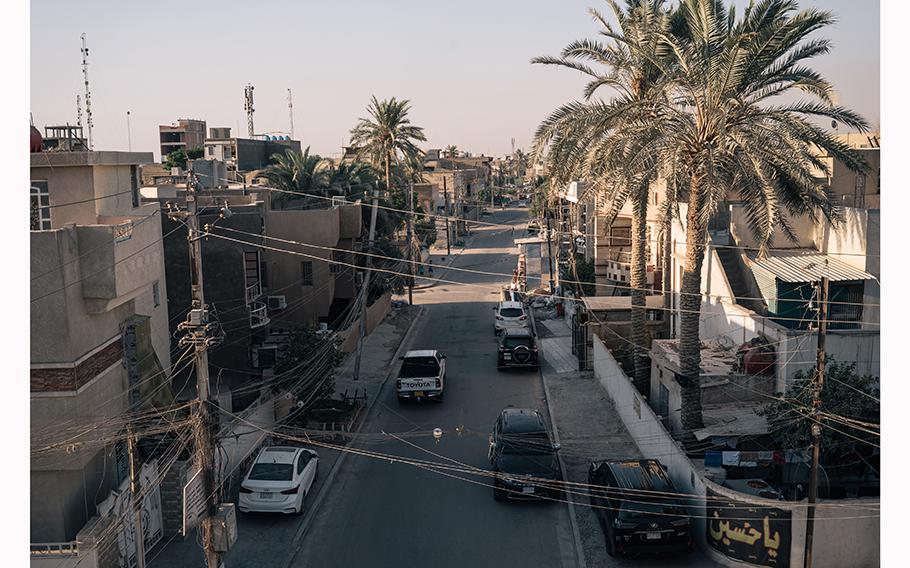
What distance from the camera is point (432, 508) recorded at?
2025 cm

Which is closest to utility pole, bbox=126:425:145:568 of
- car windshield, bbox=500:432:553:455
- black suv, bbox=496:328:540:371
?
car windshield, bbox=500:432:553:455

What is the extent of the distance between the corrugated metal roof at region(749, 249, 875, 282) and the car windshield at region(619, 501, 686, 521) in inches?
319

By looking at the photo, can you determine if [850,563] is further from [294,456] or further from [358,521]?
[294,456]

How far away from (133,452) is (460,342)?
2603 centimetres

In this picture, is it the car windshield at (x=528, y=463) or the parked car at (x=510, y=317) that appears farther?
the parked car at (x=510, y=317)

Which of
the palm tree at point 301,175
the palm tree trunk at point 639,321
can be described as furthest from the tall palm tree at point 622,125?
the palm tree at point 301,175

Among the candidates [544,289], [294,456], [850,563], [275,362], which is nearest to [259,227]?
[275,362]

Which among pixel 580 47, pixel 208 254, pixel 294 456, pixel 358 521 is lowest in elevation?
pixel 358 521

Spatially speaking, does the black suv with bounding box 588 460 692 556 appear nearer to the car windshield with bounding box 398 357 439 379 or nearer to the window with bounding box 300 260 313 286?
the car windshield with bounding box 398 357 439 379

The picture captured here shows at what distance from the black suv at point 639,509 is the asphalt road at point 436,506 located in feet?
3.74

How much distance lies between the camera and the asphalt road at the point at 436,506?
701 inches

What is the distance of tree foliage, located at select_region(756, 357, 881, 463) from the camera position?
1692 cm

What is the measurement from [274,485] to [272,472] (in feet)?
1.68

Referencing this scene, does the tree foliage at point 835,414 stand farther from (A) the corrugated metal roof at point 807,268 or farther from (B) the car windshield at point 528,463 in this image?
(A) the corrugated metal roof at point 807,268
